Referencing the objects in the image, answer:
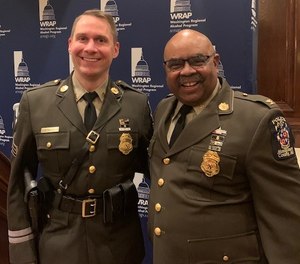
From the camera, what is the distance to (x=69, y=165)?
73.2 inches

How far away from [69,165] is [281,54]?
1775mm

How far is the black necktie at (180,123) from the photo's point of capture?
5.45 feet

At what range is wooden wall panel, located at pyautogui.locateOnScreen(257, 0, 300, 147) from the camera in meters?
2.95

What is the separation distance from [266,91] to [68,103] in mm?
1628

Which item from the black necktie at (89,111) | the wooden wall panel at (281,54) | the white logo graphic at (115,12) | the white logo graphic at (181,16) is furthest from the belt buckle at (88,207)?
the wooden wall panel at (281,54)

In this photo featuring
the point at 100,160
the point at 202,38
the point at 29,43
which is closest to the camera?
the point at 202,38

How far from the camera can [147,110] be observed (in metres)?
2.04

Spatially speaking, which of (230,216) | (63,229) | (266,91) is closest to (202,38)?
(230,216)

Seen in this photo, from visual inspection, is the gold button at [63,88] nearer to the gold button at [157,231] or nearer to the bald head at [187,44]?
the bald head at [187,44]

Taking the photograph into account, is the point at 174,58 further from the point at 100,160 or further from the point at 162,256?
A: the point at 162,256

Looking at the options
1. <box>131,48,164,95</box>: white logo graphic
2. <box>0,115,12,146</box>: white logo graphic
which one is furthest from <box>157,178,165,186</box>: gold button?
<box>0,115,12,146</box>: white logo graphic

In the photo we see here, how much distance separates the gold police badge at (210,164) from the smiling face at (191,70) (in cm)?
21

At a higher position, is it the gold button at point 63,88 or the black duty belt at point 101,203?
the gold button at point 63,88

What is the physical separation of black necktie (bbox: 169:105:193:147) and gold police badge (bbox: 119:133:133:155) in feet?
0.97
